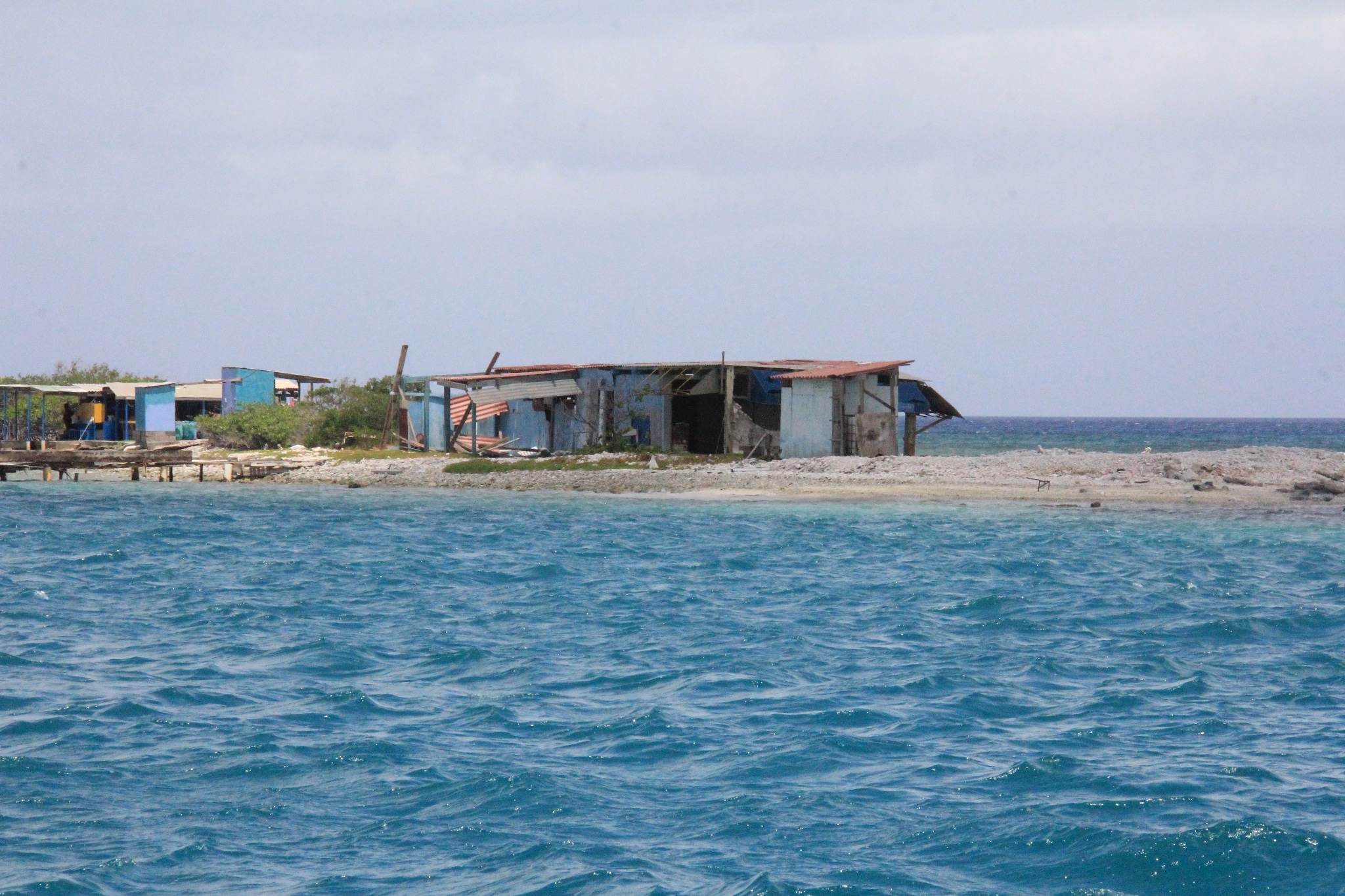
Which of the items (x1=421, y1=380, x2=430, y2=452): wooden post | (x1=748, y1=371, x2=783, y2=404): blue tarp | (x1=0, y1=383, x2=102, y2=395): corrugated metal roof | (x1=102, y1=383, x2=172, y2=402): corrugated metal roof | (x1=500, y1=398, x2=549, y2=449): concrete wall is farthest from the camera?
(x1=102, y1=383, x2=172, y2=402): corrugated metal roof

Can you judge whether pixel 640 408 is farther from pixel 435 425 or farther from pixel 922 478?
pixel 922 478

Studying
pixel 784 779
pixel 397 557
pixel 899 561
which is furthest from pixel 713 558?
pixel 784 779

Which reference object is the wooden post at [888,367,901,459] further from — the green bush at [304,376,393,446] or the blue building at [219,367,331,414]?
the blue building at [219,367,331,414]

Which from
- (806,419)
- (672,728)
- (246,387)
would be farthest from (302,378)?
(672,728)

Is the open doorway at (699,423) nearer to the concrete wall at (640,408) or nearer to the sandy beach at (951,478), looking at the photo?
the concrete wall at (640,408)

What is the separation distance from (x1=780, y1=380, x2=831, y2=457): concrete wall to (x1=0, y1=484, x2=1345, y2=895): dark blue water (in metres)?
16.4

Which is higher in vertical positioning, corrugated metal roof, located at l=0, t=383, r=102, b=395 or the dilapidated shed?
corrugated metal roof, located at l=0, t=383, r=102, b=395

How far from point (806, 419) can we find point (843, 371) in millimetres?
2121

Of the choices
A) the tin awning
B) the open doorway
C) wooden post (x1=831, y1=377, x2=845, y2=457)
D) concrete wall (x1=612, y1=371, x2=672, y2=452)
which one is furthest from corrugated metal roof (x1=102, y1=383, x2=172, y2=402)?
wooden post (x1=831, y1=377, x2=845, y2=457)

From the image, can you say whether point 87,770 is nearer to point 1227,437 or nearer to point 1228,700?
point 1228,700

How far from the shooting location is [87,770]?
10.0 metres

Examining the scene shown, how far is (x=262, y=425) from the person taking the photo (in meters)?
48.5

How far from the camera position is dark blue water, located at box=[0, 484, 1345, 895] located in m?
8.31

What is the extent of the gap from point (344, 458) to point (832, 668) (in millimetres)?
33034
